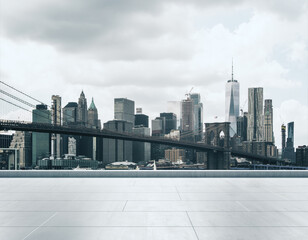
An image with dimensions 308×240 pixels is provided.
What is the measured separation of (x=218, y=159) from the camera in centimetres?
13850

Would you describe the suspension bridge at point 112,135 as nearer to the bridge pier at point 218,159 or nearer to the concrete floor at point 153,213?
the bridge pier at point 218,159

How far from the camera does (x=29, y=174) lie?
24.5 m

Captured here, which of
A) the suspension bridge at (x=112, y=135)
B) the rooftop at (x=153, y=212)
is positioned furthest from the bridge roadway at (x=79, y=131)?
the rooftop at (x=153, y=212)

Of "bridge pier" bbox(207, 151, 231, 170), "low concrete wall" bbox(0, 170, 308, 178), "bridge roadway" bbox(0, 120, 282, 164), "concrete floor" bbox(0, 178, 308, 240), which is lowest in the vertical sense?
"bridge pier" bbox(207, 151, 231, 170)

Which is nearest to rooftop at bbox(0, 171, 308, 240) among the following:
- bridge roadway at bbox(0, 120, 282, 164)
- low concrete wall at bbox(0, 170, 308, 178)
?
low concrete wall at bbox(0, 170, 308, 178)

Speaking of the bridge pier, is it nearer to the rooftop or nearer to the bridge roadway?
the bridge roadway

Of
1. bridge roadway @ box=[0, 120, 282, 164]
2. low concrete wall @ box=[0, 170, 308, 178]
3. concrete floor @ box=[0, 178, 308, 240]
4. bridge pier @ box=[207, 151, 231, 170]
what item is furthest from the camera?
bridge pier @ box=[207, 151, 231, 170]

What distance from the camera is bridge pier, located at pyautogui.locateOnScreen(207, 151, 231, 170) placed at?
134250mm

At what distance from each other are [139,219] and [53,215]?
3.17 metres

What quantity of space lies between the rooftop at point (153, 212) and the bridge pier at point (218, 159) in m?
117

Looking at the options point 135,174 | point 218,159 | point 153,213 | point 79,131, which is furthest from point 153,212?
point 218,159

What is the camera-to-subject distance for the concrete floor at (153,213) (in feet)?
32.1

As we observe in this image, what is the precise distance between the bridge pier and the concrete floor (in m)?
118

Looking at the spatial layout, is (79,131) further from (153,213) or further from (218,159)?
(153,213)
